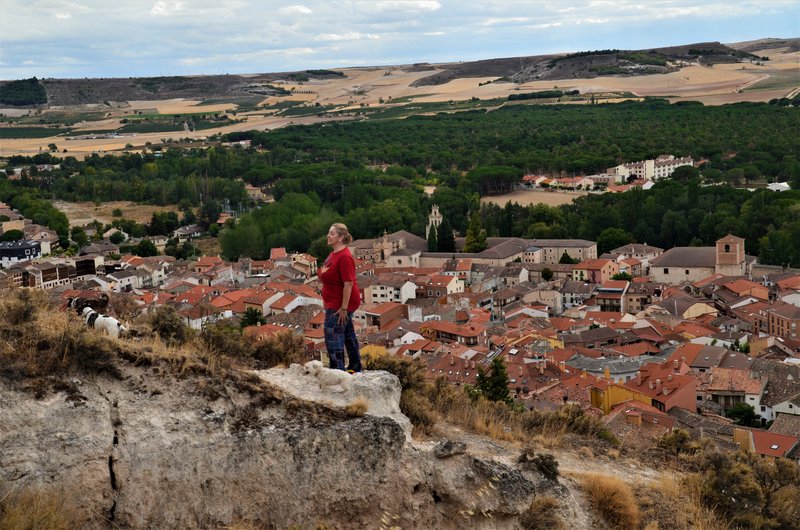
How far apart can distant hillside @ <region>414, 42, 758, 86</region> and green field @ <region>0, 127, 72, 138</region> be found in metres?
56.4

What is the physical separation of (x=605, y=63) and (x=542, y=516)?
438 feet

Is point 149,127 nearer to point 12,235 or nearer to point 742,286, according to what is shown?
point 12,235

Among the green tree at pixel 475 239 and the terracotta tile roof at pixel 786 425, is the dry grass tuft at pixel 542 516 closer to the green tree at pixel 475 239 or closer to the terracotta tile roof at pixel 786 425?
the terracotta tile roof at pixel 786 425

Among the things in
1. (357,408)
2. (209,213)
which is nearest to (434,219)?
(209,213)

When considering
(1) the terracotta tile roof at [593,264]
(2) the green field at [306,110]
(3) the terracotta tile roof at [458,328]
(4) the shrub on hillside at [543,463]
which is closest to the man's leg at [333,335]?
(4) the shrub on hillside at [543,463]

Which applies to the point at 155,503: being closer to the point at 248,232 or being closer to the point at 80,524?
the point at 80,524

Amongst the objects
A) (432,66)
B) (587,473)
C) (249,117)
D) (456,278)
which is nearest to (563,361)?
(456,278)

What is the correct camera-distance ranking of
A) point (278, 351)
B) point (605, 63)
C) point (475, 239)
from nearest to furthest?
point (278, 351) → point (475, 239) → point (605, 63)

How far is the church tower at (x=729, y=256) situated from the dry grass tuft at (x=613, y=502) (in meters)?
33.7

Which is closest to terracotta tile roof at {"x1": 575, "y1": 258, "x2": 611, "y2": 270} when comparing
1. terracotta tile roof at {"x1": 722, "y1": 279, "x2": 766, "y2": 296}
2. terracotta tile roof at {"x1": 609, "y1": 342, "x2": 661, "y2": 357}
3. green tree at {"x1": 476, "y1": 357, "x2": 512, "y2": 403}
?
terracotta tile roof at {"x1": 722, "y1": 279, "x2": 766, "y2": 296}

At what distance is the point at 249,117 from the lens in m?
120

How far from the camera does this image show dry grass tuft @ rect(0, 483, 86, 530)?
4301mm

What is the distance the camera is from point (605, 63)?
132375 millimetres

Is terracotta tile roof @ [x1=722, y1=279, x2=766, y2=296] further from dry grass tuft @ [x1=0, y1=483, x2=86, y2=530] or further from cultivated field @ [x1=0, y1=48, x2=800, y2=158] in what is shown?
cultivated field @ [x1=0, y1=48, x2=800, y2=158]
